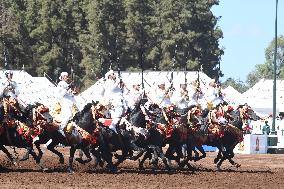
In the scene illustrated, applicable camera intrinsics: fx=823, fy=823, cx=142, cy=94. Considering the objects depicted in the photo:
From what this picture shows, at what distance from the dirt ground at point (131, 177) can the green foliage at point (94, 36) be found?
4989 centimetres

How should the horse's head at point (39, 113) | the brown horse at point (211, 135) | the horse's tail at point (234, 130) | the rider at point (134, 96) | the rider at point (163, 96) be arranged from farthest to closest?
the rider at point (163, 96), the horse's tail at point (234, 130), the brown horse at point (211, 135), the rider at point (134, 96), the horse's head at point (39, 113)

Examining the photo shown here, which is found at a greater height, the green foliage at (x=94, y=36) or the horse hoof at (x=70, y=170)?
the green foliage at (x=94, y=36)

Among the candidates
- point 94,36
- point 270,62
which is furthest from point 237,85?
point 94,36

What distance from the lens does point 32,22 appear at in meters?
83.6

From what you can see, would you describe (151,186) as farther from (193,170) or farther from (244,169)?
(244,169)

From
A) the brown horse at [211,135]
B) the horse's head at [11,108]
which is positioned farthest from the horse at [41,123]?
the brown horse at [211,135]

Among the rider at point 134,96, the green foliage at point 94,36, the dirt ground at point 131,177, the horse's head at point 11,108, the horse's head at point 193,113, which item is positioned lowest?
the dirt ground at point 131,177

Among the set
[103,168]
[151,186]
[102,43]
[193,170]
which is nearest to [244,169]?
[193,170]

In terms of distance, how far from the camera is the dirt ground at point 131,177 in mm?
21875

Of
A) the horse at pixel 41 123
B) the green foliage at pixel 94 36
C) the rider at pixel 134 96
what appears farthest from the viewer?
the green foliage at pixel 94 36

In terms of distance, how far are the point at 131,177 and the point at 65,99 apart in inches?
→ 128

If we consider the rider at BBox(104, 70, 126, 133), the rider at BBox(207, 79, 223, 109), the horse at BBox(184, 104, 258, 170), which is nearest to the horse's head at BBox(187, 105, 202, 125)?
the horse at BBox(184, 104, 258, 170)

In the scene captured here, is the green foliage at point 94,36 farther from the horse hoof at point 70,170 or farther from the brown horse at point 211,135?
the horse hoof at point 70,170

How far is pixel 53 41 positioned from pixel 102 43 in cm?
493
